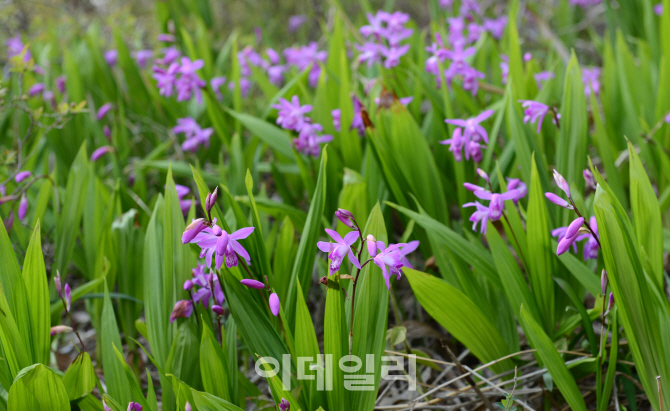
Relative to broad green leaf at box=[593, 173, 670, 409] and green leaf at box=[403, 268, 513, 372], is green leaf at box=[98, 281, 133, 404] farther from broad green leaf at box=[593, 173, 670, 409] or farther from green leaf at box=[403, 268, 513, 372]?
broad green leaf at box=[593, 173, 670, 409]

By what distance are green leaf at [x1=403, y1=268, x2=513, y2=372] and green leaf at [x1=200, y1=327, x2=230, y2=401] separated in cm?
41

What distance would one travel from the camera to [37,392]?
921mm

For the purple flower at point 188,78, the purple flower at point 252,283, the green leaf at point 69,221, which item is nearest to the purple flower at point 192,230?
the purple flower at point 252,283

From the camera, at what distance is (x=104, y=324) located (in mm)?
1164

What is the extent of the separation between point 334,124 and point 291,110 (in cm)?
23

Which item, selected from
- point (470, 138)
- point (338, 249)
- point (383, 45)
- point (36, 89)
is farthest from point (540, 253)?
point (36, 89)

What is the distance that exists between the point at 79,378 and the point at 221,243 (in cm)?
48

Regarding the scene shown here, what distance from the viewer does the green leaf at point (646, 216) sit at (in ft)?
3.12

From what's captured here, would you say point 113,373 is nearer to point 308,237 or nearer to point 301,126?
point 308,237

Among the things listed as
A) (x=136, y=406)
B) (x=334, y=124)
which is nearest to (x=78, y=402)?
(x=136, y=406)

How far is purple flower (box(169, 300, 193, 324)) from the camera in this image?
108 cm

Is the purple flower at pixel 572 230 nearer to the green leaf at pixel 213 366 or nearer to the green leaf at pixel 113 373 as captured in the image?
the green leaf at pixel 213 366

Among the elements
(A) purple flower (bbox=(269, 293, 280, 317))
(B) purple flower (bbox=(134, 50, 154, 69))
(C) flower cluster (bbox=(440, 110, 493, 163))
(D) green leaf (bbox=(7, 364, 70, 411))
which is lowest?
(D) green leaf (bbox=(7, 364, 70, 411))

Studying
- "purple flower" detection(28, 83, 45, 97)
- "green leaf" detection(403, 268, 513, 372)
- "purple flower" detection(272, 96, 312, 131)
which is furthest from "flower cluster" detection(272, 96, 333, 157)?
"purple flower" detection(28, 83, 45, 97)
